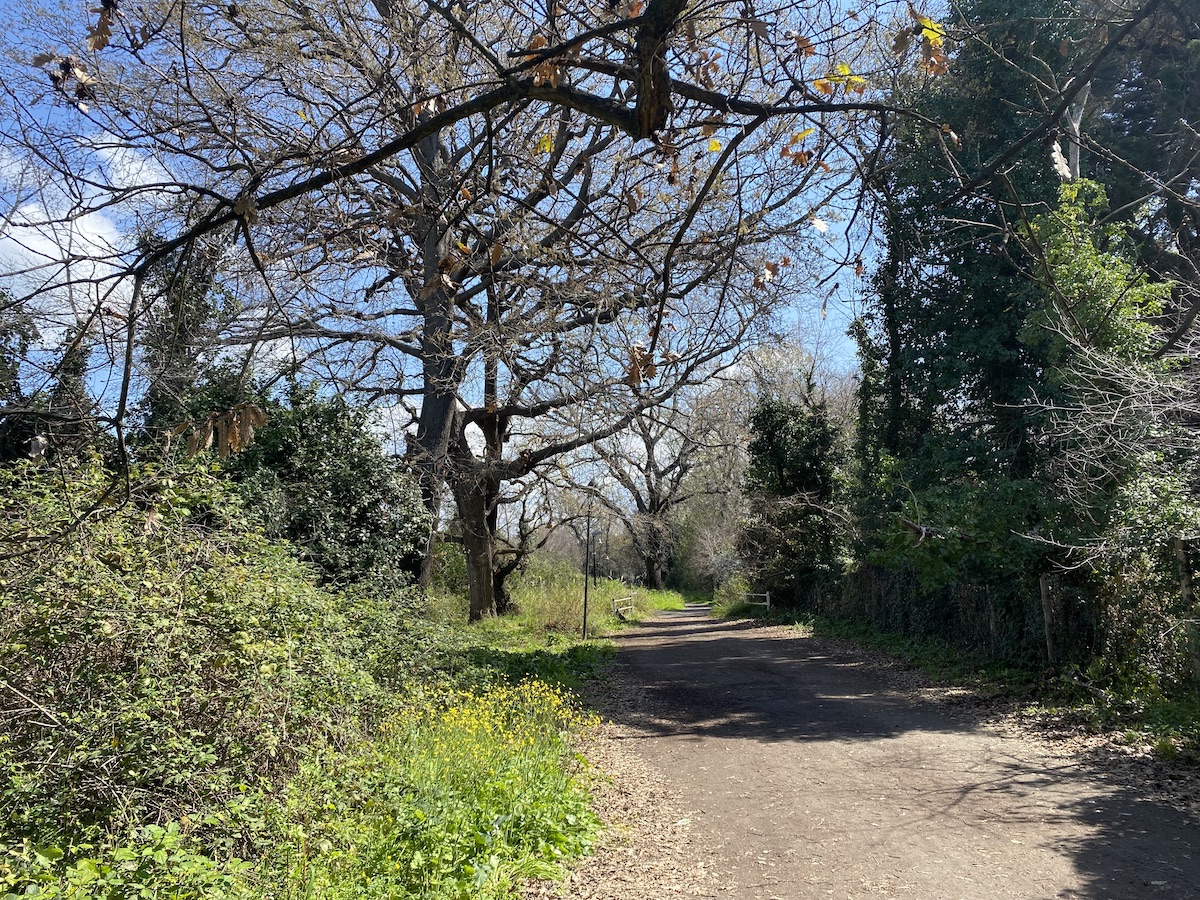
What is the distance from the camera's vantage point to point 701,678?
13945mm

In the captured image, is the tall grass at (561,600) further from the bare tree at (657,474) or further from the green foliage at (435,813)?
the green foliage at (435,813)

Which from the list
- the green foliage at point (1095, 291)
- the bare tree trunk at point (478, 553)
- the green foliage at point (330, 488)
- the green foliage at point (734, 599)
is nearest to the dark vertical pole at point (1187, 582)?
the green foliage at point (1095, 291)

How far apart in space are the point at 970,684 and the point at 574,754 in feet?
24.9

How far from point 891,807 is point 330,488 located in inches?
353

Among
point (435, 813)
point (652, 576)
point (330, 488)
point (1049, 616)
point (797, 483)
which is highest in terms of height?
point (797, 483)

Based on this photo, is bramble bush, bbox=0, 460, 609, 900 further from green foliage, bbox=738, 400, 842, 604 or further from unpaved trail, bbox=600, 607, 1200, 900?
green foliage, bbox=738, 400, 842, 604

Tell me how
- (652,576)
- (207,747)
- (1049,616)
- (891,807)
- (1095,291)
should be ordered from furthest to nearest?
(652,576), (1049,616), (1095,291), (891,807), (207,747)

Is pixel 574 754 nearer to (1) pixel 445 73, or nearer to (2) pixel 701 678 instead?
(1) pixel 445 73

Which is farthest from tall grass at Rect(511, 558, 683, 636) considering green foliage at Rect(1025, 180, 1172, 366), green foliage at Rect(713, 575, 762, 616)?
green foliage at Rect(1025, 180, 1172, 366)

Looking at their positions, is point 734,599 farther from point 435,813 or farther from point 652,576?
point 435,813

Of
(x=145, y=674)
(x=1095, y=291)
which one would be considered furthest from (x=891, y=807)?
(x=1095, y=291)

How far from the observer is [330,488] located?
12.0 m

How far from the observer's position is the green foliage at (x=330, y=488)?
11.1 m

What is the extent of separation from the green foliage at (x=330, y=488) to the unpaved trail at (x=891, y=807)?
15.4 ft
